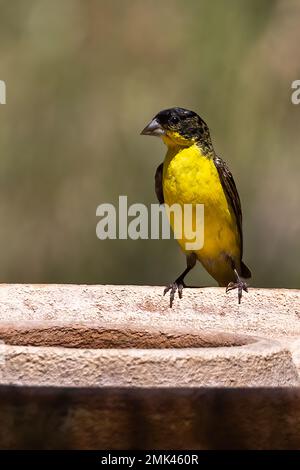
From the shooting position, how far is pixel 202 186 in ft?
11.8

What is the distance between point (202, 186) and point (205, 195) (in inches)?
1.2

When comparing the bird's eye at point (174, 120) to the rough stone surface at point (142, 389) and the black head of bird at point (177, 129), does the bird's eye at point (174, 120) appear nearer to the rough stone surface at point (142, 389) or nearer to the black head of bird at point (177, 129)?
the black head of bird at point (177, 129)

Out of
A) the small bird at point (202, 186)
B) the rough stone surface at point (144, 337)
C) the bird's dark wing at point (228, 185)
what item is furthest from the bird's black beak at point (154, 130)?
the rough stone surface at point (144, 337)

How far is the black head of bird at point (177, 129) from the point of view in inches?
Answer: 147

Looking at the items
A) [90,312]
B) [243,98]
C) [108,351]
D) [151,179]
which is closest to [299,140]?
[243,98]

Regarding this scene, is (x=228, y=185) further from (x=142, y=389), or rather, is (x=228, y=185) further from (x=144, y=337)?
(x=142, y=389)

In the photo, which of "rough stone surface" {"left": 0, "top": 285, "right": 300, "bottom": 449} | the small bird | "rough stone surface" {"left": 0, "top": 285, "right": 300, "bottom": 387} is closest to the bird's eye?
the small bird

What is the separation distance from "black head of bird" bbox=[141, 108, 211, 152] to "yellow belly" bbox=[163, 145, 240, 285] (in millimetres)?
34

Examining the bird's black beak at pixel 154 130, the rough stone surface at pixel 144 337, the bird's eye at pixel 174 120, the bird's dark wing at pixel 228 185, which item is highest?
the bird's eye at pixel 174 120

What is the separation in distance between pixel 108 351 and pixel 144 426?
220mm

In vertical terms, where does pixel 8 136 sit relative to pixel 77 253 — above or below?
above

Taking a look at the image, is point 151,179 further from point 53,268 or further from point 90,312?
point 90,312

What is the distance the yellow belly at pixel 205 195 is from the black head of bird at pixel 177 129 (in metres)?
0.03

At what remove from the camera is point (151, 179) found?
4680mm
